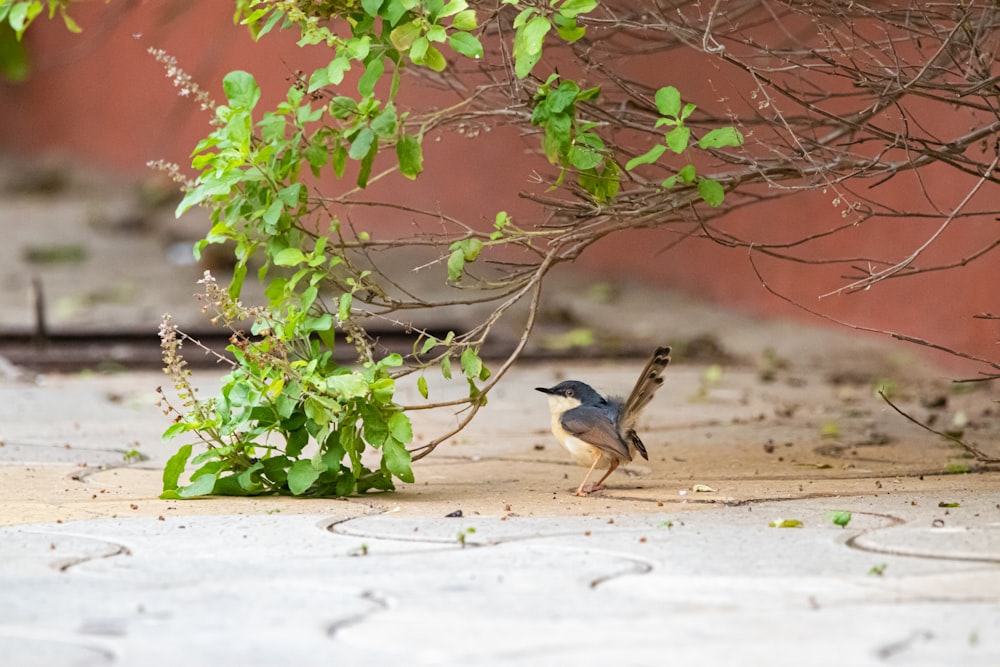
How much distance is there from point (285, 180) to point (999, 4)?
245cm

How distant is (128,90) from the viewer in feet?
46.9

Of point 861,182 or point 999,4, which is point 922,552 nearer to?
point 999,4

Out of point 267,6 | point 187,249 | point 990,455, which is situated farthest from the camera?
point 187,249

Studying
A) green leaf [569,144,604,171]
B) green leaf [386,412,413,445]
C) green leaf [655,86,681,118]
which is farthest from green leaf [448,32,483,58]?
green leaf [386,412,413,445]

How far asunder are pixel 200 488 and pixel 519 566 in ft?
4.88

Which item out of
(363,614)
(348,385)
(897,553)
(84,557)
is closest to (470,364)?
(348,385)

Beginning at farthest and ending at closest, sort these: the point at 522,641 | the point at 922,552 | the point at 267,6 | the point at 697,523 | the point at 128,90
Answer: the point at 128,90, the point at 267,6, the point at 697,523, the point at 922,552, the point at 522,641

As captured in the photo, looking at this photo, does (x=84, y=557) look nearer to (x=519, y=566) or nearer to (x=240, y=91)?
(x=519, y=566)

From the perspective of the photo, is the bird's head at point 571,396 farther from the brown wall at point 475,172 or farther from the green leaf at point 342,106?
the green leaf at point 342,106

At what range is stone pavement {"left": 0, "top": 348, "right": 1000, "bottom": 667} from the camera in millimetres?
2164

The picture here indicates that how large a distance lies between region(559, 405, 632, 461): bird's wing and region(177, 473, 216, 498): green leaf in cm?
118

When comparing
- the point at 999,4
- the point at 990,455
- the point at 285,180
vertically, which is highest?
the point at 999,4

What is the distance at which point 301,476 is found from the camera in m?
3.91

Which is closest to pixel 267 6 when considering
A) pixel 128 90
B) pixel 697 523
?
pixel 697 523
